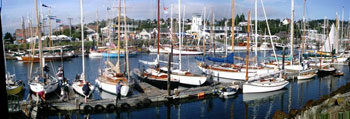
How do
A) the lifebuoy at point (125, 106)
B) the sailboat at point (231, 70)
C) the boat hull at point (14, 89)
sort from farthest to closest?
the sailboat at point (231, 70) → the boat hull at point (14, 89) → the lifebuoy at point (125, 106)

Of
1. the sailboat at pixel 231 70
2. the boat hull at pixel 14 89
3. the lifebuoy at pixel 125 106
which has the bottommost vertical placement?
the lifebuoy at pixel 125 106

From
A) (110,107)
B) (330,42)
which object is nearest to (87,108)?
(110,107)

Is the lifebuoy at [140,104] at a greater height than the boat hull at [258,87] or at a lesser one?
lesser

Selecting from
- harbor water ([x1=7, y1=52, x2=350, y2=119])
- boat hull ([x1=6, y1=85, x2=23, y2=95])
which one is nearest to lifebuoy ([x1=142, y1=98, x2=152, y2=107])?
harbor water ([x1=7, y1=52, x2=350, y2=119])

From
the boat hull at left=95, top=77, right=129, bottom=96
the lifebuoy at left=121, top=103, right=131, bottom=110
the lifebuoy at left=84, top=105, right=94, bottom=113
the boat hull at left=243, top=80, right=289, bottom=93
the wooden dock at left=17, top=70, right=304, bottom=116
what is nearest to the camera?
the wooden dock at left=17, top=70, right=304, bottom=116

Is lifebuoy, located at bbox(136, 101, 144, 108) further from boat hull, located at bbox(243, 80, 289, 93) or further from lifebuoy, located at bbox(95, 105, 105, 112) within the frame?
boat hull, located at bbox(243, 80, 289, 93)

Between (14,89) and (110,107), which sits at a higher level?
(14,89)

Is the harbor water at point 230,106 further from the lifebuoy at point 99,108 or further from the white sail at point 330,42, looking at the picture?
the white sail at point 330,42

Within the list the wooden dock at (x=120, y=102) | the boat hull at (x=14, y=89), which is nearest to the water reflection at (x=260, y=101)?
the wooden dock at (x=120, y=102)

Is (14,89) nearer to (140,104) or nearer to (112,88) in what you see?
(112,88)

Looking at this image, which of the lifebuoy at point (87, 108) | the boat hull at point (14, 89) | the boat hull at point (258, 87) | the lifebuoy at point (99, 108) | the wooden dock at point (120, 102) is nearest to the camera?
the wooden dock at point (120, 102)

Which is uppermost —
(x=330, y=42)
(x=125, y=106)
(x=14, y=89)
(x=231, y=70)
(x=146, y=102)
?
(x=330, y=42)

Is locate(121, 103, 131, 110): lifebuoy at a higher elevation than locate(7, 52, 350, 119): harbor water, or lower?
higher

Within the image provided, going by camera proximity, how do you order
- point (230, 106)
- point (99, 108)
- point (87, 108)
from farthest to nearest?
point (230, 106) < point (99, 108) < point (87, 108)
